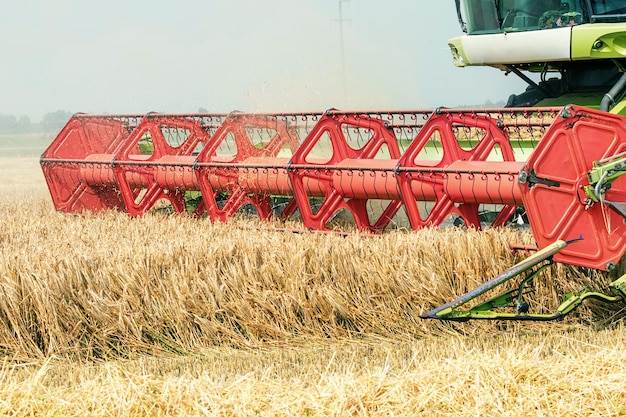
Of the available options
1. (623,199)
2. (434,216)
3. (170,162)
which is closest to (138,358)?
(434,216)

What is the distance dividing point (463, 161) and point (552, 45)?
1.22 metres

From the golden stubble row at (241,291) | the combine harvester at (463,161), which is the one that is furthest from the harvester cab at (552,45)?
the golden stubble row at (241,291)

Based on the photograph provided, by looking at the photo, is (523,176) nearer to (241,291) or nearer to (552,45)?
(241,291)

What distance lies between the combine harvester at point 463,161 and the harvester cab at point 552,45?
10mm

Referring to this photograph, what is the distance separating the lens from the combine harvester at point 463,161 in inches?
164

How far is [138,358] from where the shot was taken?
438cm

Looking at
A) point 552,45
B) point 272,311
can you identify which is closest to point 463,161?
point 552,45

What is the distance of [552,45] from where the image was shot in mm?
6145

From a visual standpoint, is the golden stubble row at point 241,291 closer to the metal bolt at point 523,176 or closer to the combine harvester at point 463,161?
the combine harvester at point 463,161

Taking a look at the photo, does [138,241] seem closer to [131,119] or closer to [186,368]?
[186,368]

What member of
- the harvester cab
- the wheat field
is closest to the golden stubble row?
the wheat field

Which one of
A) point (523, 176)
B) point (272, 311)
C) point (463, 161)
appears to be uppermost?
point (523, 176)

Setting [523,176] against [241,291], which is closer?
[523,176]

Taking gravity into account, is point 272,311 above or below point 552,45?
below
